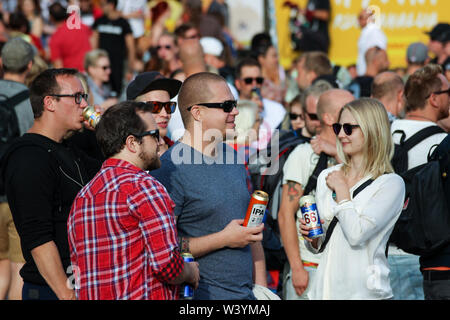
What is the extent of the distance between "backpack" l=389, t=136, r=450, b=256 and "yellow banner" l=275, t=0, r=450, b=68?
8177 millimetres

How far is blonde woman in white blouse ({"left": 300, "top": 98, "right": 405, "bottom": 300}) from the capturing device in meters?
4.35

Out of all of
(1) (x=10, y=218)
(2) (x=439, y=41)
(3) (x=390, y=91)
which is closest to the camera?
(1) (x=10, y=218)

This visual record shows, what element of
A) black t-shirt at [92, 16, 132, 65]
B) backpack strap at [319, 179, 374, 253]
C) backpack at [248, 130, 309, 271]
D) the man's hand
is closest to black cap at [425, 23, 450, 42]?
backpack at [248, 130, 309, 271]

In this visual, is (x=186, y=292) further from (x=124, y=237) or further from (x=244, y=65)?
(x=244, y=65)

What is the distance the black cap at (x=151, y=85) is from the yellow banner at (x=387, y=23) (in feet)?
27.3

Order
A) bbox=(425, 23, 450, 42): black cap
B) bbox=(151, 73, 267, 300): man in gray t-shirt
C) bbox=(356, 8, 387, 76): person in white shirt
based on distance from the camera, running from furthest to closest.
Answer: bbox=(356, 8, 387, 76): person in white shirt < bbox=(425, 23, 450, 42): black cap < bbox=(151, 73, 267, 300): man in gray t-shirt

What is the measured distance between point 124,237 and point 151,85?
1.96 m

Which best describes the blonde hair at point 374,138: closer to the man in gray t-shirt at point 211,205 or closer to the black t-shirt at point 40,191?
the man in gray t-shirt at point 211,205

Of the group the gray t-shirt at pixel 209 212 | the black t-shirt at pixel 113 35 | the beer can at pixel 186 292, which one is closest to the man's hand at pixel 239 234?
the gray t-shirt at pixel 209 212

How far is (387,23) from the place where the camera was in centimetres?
1302

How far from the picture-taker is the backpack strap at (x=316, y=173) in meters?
5.55

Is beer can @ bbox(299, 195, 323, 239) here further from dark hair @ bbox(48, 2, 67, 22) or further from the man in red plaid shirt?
dark hair @ bbox(48, 2, 67, 22)

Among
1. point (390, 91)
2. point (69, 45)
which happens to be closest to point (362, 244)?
point (390, 91)
